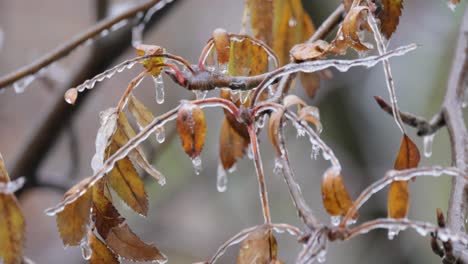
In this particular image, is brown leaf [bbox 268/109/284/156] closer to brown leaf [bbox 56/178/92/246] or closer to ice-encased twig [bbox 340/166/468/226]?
ice-encased twig [bbox 340/166/468/226]

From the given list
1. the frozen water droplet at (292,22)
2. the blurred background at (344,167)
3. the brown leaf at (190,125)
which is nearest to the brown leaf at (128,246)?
the brown leaf at (190,125)

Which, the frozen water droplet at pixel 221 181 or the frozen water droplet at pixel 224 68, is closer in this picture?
the frozen water droplet at pixel 224 68

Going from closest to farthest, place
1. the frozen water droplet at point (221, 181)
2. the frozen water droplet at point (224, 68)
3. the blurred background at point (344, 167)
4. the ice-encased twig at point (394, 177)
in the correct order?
the ice-encased twig at point (394, 177) < the frozen water droplet at point (224, 68) < the frozen water droplet at point (221, 181) < the blurred background at point (344, 167)

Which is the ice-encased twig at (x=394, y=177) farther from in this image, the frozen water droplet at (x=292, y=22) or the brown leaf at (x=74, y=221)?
the frozen water droplet at (x=292, y=22)

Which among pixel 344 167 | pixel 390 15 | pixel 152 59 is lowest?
pixel 344 167

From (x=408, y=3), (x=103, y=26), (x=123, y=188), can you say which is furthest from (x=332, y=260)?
(x=123, y=188)

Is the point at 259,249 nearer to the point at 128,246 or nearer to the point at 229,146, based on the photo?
the point at 128,246

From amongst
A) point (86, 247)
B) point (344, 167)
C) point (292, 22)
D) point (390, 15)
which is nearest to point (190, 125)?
point (86, 247)

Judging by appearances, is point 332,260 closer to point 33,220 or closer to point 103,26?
point 33,220
